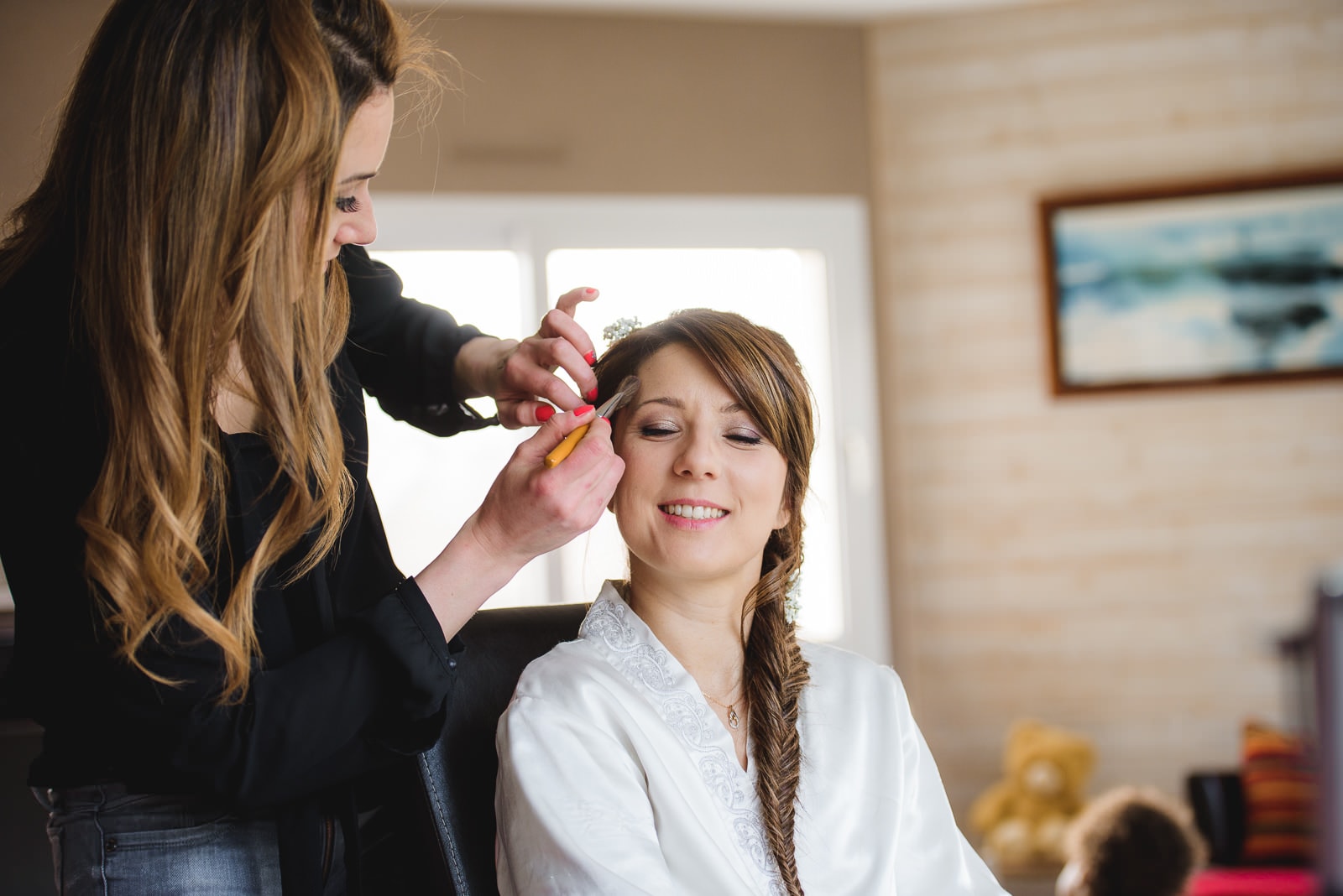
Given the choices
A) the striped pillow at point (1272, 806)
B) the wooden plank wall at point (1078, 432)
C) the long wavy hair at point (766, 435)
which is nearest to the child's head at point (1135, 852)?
the striped pillow at point (1272, 806)

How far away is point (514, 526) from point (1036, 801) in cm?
291

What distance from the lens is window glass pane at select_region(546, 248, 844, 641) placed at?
3789 mm

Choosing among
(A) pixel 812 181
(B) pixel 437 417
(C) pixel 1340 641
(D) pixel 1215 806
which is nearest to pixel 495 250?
(A) pixel 812 181

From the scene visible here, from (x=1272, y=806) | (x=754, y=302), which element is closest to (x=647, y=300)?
(x=754, y=302)

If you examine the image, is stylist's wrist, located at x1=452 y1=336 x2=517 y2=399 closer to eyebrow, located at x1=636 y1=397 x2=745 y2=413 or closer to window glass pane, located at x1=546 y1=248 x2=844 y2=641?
eyebrow, located at x1=636 y1=397 x2=745 y2=413

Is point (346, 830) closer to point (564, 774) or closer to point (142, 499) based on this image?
point (564, 774)

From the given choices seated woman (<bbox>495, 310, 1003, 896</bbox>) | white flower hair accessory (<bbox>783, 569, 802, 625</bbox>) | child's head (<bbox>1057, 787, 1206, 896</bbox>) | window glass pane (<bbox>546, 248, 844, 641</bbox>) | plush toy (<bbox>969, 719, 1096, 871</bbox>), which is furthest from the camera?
window glass pane (<bbox>546, 248, 844, 641</bbox>)

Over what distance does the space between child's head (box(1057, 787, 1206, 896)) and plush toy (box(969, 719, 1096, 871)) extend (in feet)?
2.18

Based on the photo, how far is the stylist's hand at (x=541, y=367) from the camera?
1.31m

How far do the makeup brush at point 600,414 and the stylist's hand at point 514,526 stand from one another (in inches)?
0.5

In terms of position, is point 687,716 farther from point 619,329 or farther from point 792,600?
point 619,329

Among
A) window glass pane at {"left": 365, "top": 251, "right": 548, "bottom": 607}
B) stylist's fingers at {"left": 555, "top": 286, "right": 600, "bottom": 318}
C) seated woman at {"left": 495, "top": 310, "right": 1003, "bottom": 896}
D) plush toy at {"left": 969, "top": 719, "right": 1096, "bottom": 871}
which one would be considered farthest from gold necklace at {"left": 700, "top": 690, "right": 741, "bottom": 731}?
plush toy at {"left": 969, "top": 719, "right": 1096, "bottom": 871}

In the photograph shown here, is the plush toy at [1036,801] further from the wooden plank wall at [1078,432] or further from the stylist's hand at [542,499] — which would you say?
the stylist's hand at [542,499]

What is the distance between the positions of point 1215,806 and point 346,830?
2658 millimetres
